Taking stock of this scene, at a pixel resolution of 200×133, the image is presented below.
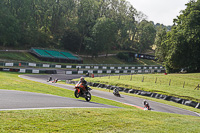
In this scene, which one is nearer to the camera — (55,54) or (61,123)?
(61,123)

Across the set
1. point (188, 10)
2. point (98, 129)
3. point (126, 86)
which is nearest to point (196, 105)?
point (126, 86)

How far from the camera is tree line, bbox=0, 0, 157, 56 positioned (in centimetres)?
6669

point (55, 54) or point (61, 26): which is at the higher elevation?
point (61, 26)

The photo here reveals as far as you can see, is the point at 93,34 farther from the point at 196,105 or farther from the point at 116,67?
the point at 196,105

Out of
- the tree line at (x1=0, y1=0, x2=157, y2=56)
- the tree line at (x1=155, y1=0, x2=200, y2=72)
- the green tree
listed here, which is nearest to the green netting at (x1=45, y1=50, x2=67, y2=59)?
the tree line at (x1=0, y1=0, x2=157, y2=56)

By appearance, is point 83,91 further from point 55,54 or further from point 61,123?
point 55,54

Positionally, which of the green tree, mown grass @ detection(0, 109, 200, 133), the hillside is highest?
the green tree

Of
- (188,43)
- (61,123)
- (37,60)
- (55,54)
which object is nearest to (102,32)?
(55,54)

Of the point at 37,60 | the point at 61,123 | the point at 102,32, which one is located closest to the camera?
the point at 61,123

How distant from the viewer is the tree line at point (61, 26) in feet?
219

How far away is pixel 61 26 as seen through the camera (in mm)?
87062

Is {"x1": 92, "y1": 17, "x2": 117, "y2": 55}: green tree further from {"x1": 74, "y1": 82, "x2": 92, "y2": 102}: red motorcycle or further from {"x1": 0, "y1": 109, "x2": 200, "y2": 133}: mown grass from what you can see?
{"x1": 0, "y1": 109, "x2": 200, "y2": 133}: mown grass

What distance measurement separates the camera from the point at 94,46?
279 feet

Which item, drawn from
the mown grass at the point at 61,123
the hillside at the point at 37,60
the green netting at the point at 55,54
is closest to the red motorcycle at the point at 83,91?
the mown grass at the point at 61,123
